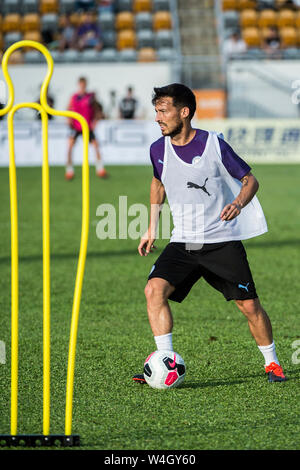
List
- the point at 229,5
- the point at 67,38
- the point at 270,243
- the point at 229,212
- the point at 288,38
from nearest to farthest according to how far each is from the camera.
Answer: the point at 229,212, the point at 270,243, the point at 67,38, the point at 288,38, the point at 229,5

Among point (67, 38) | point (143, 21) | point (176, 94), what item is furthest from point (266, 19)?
point (176, 94)

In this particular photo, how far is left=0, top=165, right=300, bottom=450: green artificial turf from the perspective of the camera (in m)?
3.98

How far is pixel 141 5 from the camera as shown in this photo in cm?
2741

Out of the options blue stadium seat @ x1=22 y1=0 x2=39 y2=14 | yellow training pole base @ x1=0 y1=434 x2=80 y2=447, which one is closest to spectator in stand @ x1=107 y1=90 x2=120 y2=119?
blue stadium seat @ x1=22 y1=0 x2=39 y2=14

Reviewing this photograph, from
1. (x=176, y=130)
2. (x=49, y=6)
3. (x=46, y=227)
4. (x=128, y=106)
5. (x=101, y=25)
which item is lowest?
(x=46, y=227)

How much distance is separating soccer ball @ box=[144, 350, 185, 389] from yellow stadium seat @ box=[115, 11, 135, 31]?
2304 centimetres

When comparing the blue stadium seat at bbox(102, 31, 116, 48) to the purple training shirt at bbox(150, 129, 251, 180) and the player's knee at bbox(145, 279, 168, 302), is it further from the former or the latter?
the player's knee at bbox(145, 279, 168, 302)

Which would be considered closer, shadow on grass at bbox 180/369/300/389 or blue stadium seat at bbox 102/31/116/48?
shadow on grass at bbox 180/369/300/389

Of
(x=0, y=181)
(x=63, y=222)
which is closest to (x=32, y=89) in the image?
(x=0, y=181)

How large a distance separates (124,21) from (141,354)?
2233 cm

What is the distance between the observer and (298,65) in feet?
78.0

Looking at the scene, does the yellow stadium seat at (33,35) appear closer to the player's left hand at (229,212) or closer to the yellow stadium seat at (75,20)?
the yellow stadium seat at (75,20)

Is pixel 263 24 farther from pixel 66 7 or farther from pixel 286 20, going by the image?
pixel 66 7

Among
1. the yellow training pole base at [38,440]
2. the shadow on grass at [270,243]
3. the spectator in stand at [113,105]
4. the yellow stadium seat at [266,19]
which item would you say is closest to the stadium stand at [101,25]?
the spectator in stand at [113,105]
